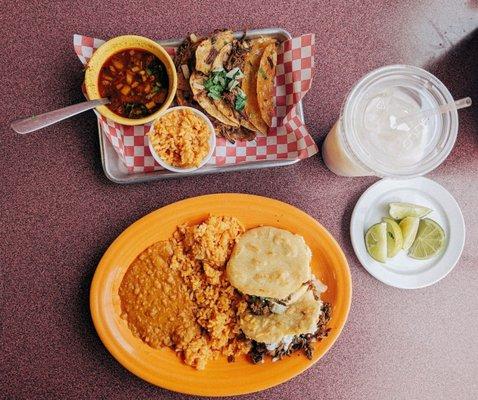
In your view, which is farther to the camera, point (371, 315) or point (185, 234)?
point (371, 315)

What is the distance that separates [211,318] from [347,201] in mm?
732

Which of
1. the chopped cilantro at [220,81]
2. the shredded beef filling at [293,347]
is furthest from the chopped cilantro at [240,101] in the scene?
the shredded beef filling at [293,347]

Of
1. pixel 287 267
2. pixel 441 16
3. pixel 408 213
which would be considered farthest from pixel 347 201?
pixel 441 16

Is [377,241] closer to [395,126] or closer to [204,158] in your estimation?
[395,126]

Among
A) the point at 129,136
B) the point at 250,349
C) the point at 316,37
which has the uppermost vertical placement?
the point at 316,37

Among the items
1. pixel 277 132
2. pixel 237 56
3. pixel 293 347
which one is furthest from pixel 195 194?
pixel 293 347

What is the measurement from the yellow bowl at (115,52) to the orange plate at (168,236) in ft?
A: 1.21

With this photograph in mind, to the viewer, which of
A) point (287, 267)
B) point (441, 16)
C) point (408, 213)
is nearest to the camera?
point (287, 267)

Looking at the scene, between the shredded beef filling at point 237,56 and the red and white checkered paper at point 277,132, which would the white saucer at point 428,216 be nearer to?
the red and white checkered paper at point 277,132

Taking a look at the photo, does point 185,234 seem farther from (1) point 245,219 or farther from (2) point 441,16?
(2) point 441,16

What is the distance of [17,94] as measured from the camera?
6.99 ft

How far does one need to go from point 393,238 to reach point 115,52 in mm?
1281

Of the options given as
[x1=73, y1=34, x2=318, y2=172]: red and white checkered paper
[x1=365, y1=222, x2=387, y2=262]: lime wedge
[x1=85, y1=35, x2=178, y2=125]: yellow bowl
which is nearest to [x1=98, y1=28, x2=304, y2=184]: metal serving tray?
[x1=73, y1=34, x2=318, y2=172]: red and white checkered paper

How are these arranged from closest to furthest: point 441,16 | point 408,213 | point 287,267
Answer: point 287,267 → point 408,213 → point 441,16
